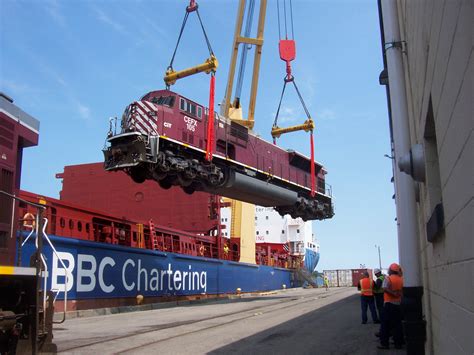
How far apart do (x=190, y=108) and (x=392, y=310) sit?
11.2 meters

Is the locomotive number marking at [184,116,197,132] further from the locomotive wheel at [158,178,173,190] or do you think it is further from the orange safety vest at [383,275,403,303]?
the orange safety vest at [383,275,403,303]

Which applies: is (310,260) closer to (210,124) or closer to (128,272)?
(128,272)

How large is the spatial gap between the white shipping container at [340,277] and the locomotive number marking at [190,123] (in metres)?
44.7

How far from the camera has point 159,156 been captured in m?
14.7

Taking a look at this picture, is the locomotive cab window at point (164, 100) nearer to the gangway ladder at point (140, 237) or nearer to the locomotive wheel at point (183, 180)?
the locomotive wheel at point (183, 180)

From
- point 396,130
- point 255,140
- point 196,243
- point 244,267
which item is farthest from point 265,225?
point 396,130

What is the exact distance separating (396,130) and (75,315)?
39.7 ft

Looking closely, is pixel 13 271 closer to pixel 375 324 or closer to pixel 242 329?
pixel 242 329

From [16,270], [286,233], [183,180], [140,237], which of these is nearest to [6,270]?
[16,270]

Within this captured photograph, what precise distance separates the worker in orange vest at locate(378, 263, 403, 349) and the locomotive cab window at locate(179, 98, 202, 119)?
1045cm

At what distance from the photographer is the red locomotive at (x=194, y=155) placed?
1462cm

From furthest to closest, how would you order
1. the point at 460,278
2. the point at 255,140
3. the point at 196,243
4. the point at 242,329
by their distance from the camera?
1. the point at 196,243
2. the point at 255,140
3. the point at 242,329
4. the point at 460,278

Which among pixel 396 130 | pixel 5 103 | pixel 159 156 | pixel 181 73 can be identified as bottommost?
pixel 396 130

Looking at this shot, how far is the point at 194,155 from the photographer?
1653 centimetres
